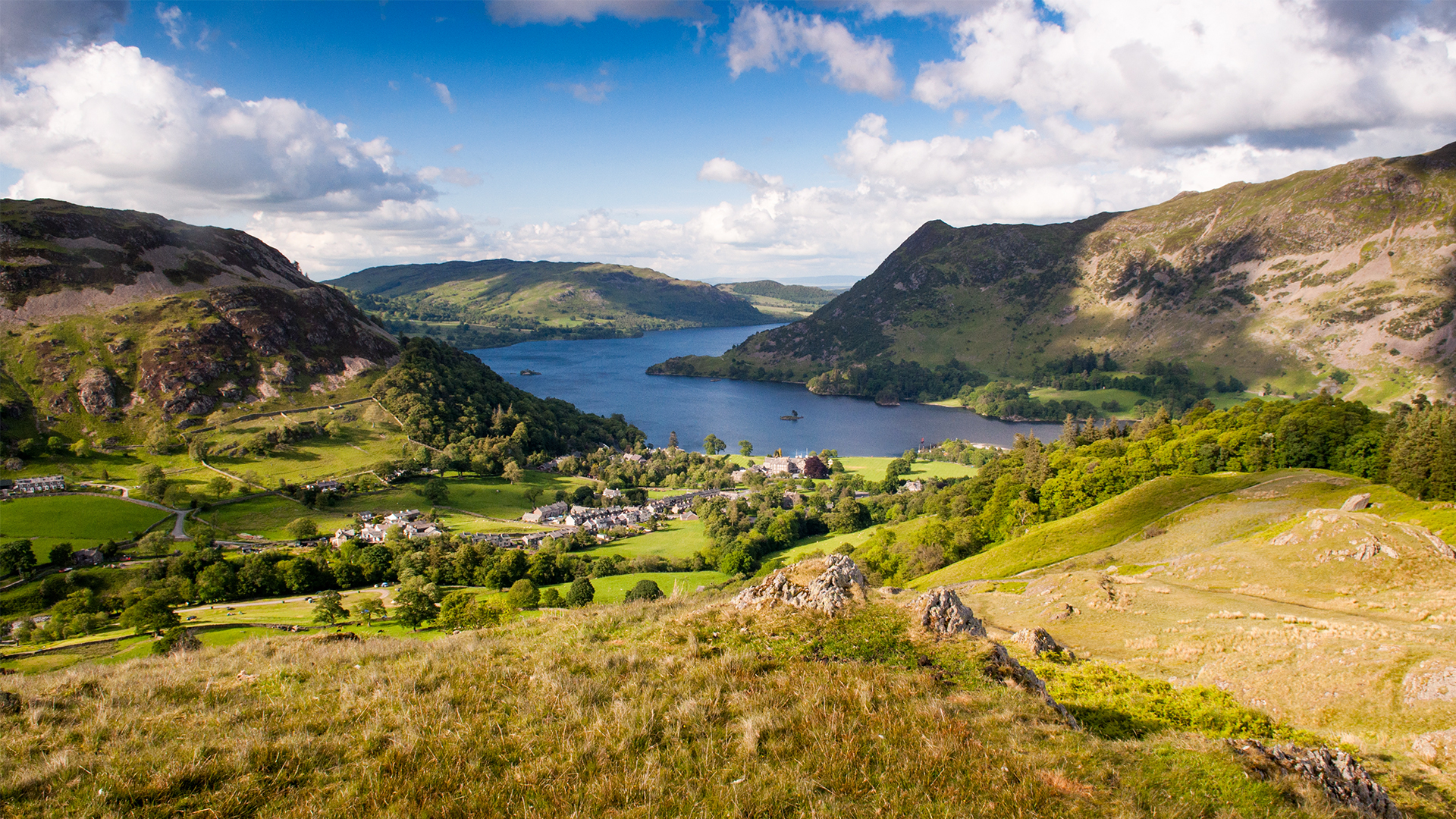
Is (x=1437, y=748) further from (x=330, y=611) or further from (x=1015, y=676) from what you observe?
(x=330, y=611)

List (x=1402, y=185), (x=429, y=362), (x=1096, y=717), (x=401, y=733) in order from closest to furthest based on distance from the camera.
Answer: (x=401, y=733), (x=1096, y=717), (x=429, y=362), (x=1402, y=185)

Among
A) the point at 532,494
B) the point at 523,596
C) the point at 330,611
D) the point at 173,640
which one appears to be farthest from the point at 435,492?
the point at 173,640

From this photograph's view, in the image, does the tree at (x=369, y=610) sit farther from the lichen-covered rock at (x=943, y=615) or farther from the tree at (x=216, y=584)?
the lichen-covered rock at (x=943, y=615)

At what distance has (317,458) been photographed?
9894 centimetres

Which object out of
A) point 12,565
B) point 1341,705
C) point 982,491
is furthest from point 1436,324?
point 12,565

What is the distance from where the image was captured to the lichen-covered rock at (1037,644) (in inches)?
760

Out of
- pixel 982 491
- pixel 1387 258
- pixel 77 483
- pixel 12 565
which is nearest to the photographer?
pixel 12 565

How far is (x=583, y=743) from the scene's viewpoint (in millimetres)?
7477

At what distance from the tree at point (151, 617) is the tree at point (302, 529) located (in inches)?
1181

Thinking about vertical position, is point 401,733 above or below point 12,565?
above

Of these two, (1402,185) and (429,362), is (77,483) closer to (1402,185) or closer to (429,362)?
(429,362)

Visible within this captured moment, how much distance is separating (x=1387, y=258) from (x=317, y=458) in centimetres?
28127

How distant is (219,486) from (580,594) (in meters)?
65.1

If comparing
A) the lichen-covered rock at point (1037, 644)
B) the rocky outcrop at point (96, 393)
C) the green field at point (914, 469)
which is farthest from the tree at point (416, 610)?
the rocky outcrop at point (96, 393)
